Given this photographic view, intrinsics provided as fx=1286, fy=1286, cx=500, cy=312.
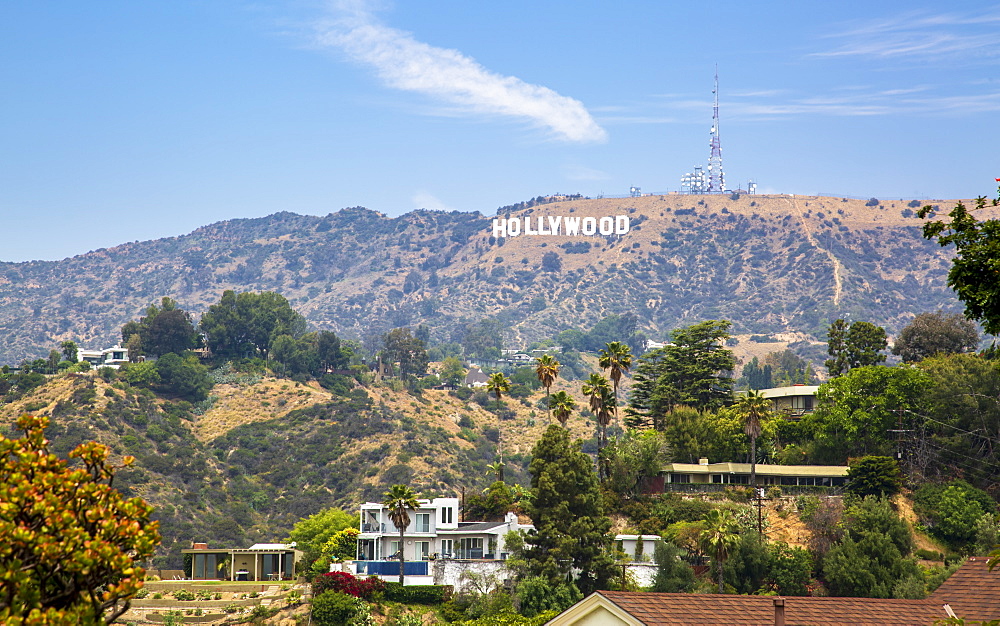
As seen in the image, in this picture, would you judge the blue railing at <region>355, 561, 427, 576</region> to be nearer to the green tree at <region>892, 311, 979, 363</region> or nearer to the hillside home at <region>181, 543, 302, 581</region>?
the hillside home at <region>181, 543, 302, 581</region>

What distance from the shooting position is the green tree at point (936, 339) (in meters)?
149

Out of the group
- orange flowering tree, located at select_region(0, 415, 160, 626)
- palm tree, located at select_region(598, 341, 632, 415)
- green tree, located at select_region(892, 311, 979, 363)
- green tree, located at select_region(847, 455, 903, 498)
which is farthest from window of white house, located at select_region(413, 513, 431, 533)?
orange flowering tree, located at select_region(0, 415, 160, 626)

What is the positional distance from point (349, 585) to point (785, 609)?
7811cm

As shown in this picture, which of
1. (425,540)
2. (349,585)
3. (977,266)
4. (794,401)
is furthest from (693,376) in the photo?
(977,266)

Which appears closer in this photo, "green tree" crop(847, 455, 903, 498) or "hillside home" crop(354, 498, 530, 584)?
"hillside home" crop(354, 498, 530, 584)

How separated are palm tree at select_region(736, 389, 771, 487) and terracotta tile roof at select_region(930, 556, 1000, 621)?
80686 millimetres

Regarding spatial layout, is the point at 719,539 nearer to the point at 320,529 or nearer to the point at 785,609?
the point at 320,529

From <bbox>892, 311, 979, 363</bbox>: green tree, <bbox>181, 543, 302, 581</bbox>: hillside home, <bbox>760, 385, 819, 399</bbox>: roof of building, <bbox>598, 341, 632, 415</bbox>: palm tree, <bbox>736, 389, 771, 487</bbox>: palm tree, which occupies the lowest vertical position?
<bbox>181, 543, 302, 581</bbox>: hillside home

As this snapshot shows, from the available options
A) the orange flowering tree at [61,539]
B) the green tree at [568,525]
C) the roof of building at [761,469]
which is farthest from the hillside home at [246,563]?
the orange flowering tree at [61,539]

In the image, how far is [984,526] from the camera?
371 feet

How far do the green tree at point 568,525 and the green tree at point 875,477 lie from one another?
25.2 meters

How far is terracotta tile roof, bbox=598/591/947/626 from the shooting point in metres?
35.4

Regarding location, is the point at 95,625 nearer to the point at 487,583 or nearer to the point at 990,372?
the point at 487,583

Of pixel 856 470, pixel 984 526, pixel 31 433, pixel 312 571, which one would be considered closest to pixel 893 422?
pixel 856 470
